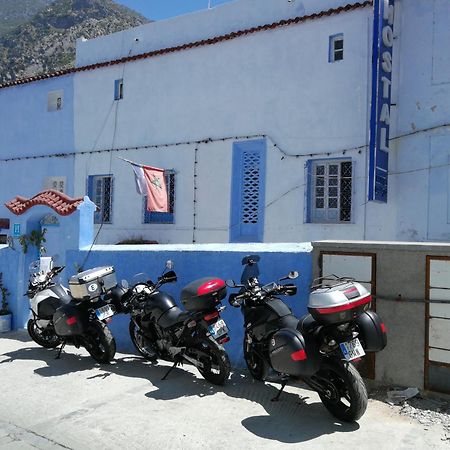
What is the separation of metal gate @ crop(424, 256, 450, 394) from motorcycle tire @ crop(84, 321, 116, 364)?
11.8 feet

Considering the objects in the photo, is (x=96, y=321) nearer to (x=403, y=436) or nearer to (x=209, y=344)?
(x=209, y=344)

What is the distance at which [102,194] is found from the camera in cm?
1428

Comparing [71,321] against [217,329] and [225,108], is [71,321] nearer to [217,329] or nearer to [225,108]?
[217,329]

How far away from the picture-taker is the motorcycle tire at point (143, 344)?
6.29 meters

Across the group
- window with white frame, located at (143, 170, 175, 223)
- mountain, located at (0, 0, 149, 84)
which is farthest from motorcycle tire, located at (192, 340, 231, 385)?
mountain, located at (0, 0, 149, 84)

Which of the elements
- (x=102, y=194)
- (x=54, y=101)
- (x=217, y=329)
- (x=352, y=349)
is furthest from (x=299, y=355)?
(x=54, y=101)

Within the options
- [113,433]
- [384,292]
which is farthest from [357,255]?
[113,433]

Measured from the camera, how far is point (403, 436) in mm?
4121

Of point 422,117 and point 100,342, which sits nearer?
point 100,342

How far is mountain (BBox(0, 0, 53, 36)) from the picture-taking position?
89312 mm

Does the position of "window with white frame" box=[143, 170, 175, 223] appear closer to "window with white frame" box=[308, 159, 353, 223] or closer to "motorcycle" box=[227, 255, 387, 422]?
"window with white frame" box=[308, 159, 353, 223]

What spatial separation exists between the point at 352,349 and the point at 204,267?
2.71 m

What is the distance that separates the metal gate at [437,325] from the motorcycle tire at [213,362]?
193cm

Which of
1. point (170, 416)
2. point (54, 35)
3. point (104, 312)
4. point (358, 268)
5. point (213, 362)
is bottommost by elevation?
point (170, 416)
